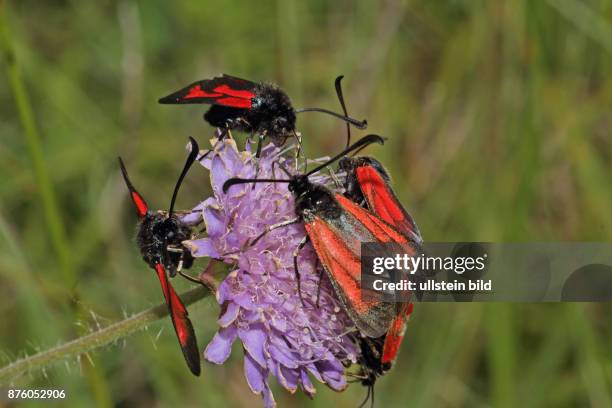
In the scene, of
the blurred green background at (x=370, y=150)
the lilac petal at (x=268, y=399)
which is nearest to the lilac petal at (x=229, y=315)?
the lilac petal at (x=268, y=399)

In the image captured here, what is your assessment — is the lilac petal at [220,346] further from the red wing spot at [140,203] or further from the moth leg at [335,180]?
the moth leg at [335,180]

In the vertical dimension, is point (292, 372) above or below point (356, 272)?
below

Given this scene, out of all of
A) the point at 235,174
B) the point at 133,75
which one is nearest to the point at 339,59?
the point at 133,75

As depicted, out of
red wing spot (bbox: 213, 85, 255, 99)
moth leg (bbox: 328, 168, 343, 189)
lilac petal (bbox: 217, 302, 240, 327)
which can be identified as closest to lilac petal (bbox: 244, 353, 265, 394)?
lilac petal (bbox: 217, 302, 240, 327)

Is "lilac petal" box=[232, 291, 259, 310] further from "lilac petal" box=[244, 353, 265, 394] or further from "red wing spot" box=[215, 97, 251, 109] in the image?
"red wing spot" box=[215, 97, 251, 109]

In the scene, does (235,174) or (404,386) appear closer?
(235,174)

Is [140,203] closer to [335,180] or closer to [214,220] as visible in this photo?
[214,220]

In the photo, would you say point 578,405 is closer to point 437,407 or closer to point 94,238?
point 437,407
